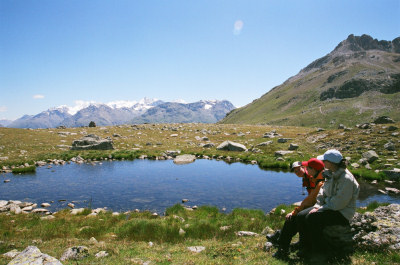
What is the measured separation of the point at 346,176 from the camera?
754 centimetres

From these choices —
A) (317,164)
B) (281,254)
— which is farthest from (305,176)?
(281,254)

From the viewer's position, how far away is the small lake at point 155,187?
18.4 metres

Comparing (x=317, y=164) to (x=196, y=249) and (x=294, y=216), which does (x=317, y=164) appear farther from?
(x=196, y=249)

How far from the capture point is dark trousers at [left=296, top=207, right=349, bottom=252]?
7941 mm

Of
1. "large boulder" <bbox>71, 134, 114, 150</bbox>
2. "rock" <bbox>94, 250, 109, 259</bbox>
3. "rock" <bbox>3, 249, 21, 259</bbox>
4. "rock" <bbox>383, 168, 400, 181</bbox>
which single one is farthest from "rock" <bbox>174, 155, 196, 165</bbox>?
"rock" <bbox>3, 249, 21, 259</bbox>

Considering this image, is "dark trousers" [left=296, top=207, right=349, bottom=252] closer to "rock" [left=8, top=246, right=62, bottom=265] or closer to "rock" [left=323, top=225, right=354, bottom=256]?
"rock" [left=323, top=225, right=354, bottom=256]

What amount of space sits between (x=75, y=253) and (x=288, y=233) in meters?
7.72

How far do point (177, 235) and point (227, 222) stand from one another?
3.32 m

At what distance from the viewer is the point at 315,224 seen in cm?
818

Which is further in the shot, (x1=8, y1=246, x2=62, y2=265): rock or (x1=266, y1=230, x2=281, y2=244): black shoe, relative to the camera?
(x1=266, y1=230, x2=281, y2=244): black shoe

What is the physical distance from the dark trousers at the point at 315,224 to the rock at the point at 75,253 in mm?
7792

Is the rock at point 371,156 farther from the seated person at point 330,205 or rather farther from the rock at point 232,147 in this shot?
the seated person at point 330,205

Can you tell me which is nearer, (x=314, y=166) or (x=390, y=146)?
(x=314, y=166)

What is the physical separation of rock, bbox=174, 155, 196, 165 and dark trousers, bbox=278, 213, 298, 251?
2548 cm
